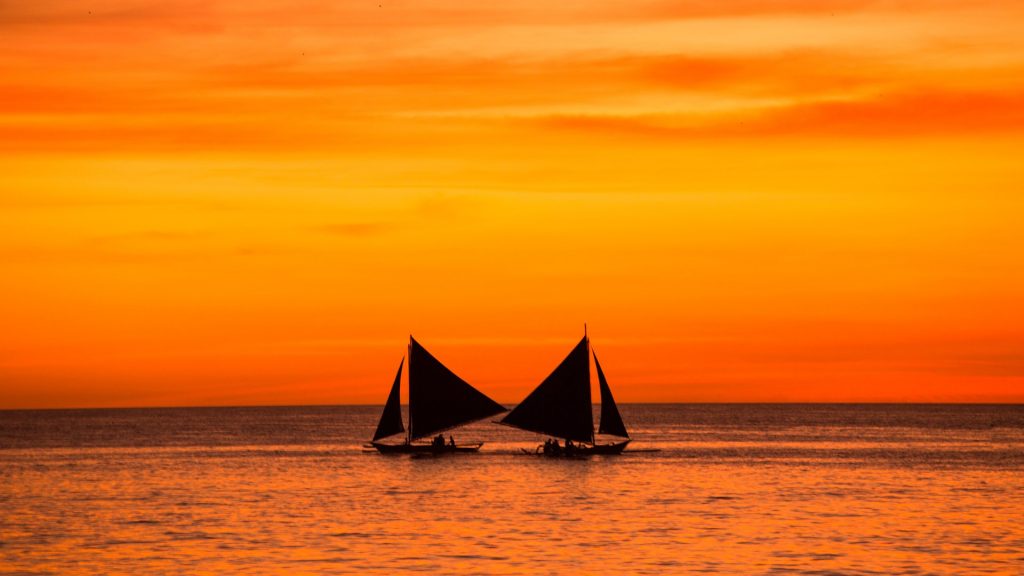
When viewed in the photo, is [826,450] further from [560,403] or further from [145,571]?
[145,571]

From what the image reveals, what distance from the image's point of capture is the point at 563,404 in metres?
97.8

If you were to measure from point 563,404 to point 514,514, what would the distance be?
108 ft

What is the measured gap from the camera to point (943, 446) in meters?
136

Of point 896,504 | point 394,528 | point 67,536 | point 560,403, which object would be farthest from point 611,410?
point 67,536

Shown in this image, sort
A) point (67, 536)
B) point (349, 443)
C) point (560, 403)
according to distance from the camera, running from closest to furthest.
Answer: point (67, 536) < point (560, 403) < point (349, 443)

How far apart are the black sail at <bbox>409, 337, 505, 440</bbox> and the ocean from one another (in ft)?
11.8

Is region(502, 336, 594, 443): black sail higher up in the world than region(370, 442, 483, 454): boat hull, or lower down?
higher up

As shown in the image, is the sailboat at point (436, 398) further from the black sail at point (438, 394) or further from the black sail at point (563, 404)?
the black sail at point (563, 404)

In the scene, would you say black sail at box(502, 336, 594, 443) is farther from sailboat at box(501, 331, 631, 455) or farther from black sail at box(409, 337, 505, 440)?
black sail at box(409, 337, 505, 440)

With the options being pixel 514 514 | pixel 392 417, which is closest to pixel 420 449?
pixel 392 417

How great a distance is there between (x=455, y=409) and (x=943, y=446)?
57.4 metres

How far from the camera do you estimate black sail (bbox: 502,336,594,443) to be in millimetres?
96688

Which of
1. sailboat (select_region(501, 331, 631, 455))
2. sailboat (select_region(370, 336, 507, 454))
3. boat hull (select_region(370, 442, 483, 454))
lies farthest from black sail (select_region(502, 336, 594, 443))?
boat hull (select_region(370, 442, 483, 454))

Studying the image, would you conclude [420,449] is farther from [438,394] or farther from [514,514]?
[514,514]
